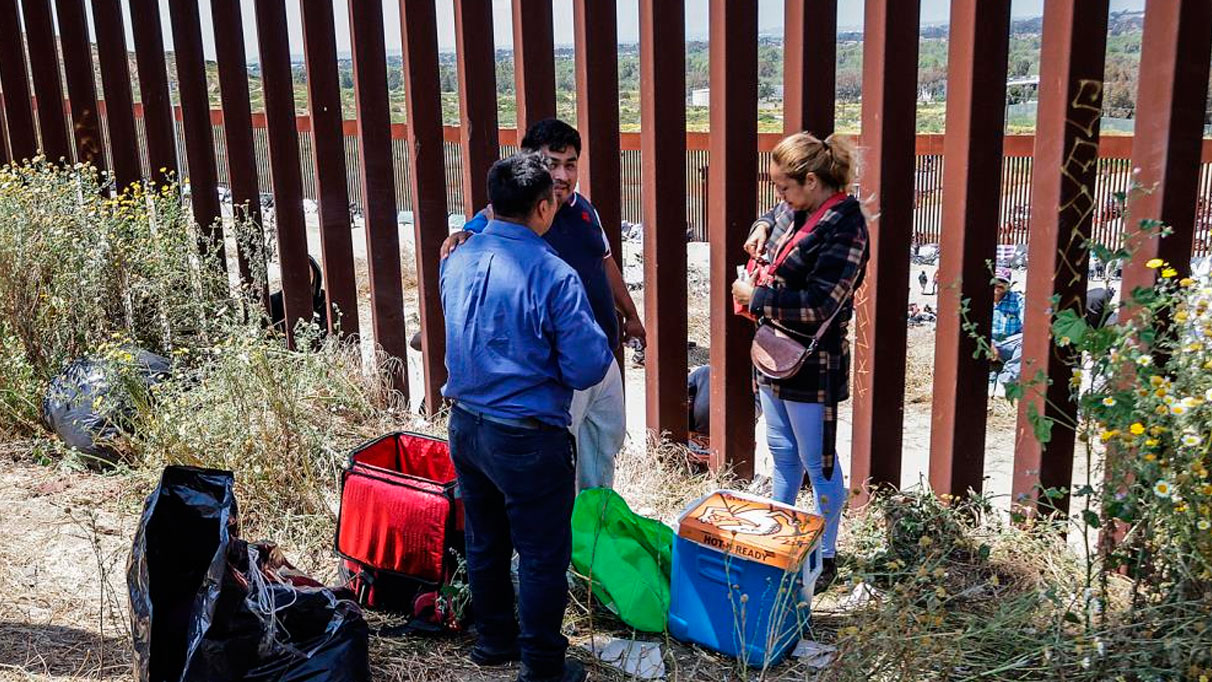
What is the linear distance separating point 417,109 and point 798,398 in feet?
8.56

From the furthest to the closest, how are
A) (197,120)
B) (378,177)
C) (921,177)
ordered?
(921,177), (197,120), (378,177)

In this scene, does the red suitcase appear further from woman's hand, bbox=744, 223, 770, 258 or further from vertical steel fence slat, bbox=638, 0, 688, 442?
vertical steel fence slat, bbox=638, 0, 688, 442

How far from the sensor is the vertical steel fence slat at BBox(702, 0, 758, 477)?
431 centimetres

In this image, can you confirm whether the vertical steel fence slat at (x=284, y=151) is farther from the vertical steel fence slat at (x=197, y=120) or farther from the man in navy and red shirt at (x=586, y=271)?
the man in navy and red shirt at (x=586, y=271)

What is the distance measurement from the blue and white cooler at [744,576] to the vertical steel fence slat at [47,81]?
5340 mm

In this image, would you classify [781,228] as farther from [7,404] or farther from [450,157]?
[450,157]

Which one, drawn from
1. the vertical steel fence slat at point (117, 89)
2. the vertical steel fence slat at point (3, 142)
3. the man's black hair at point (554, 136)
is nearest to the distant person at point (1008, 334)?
the man's black hair at point (554, 136)

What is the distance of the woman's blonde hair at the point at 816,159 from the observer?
3.54 metres

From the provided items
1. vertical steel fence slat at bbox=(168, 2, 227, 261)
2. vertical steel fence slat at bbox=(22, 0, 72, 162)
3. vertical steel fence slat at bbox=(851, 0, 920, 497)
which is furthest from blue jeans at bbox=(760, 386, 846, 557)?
vertical steel fence slat at bbox=(22, 0, 72, 162)

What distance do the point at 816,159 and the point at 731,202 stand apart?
0.93 metres

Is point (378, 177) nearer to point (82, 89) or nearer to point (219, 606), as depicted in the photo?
point (82, 89)

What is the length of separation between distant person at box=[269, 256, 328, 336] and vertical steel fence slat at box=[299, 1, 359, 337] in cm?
34

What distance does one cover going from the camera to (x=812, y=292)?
356 centimetres

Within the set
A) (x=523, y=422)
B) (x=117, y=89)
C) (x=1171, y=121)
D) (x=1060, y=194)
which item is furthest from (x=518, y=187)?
(x=117, y=89)
